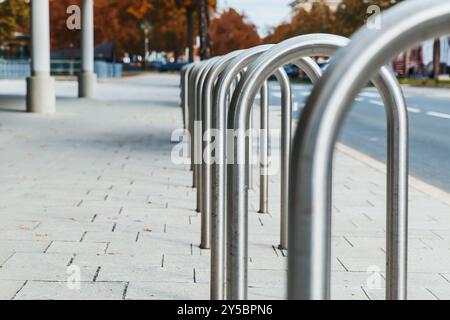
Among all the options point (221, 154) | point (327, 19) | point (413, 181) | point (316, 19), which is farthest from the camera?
point (316, 19)

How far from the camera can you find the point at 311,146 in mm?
1658

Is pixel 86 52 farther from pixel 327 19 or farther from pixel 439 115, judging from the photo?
pixel 327 19

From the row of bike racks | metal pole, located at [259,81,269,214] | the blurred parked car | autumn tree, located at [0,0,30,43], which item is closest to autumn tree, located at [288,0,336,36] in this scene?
the blurred parked car

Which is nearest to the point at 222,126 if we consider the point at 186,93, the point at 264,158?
the point at 264,158

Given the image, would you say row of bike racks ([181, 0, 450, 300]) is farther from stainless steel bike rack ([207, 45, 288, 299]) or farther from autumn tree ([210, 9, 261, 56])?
autumn tree ([210, 9, 261, 56])

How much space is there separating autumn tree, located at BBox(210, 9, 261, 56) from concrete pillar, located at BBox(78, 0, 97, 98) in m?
73.7

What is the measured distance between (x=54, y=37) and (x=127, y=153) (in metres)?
73.1

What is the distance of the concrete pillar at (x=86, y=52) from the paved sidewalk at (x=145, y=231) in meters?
15.0

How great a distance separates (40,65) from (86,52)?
8.09 m
